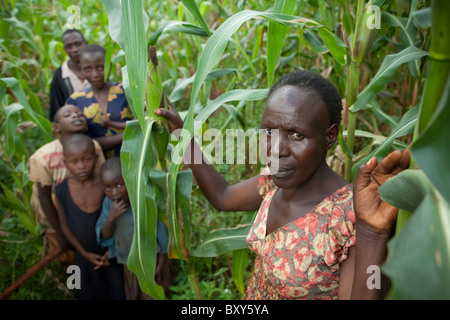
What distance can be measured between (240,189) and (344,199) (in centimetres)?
46

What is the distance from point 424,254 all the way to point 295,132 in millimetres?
550

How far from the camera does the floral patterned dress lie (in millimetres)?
959

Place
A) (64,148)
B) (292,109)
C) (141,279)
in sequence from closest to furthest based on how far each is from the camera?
(292,109) < (141,279) < (64,148)

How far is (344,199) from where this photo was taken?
3.24ft

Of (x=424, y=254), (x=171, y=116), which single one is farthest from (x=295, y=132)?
(x=424, y=254)

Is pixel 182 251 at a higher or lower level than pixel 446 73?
lower

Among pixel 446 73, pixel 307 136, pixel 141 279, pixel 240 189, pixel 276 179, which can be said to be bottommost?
pixel 141 279

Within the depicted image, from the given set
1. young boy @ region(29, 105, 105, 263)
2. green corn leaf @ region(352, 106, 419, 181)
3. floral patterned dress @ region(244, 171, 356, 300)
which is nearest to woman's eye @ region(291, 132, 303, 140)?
floral patterned dress @ region(244, 171, 356, 300)

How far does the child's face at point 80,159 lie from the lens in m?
1.84

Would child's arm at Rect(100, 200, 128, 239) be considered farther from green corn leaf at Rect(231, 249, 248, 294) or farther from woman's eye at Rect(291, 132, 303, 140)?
woman's eye at Rect(291, 132, 303, 140)

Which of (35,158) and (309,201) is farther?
(35,158)

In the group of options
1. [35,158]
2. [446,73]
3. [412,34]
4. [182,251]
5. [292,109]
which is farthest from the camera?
[35,158]
